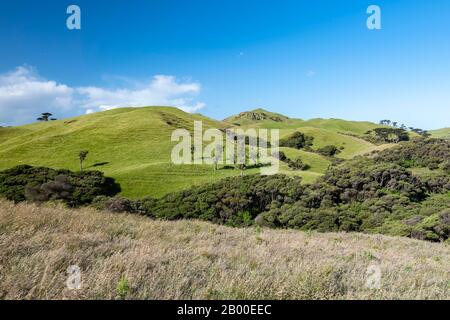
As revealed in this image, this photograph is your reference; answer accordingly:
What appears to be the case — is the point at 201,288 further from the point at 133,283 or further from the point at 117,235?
the point at 117,235

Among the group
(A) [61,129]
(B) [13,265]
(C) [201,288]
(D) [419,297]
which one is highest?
(A) [61,129]

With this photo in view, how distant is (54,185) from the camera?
181 feet

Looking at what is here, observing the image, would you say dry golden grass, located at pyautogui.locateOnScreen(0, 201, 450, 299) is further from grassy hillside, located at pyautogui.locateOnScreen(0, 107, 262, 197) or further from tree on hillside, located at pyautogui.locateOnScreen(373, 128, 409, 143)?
tree on hillside, located at pyautogui.locateOnScreen(373, 128, 409, 143)

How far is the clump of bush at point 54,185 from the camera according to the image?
5328cm

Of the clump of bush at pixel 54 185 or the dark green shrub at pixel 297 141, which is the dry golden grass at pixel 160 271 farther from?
the dark green shrub at pixel 297 141

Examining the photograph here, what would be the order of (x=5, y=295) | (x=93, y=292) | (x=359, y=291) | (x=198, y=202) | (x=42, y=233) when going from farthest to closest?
(x=198, y=202), (x=42, y=233), (x=359, y=291), (x=93, y=292), (x=5, y=295)

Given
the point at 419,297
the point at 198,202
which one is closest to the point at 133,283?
the point at 419,297

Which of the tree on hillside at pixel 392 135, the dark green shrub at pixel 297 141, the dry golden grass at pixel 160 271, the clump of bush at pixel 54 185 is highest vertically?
the tree on hillside at pixel 392 135

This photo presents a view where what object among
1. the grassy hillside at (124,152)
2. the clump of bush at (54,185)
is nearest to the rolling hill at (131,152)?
the grassy hillside at (124,152)

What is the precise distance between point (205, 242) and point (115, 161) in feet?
275

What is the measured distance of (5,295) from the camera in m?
4.78

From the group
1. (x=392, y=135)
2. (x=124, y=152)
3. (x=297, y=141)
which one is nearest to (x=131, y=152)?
→ (x=124, y=152)

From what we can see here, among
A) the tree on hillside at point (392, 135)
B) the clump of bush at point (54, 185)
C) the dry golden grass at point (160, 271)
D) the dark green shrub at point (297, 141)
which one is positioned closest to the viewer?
the dry golden grass at point (160, 271)
